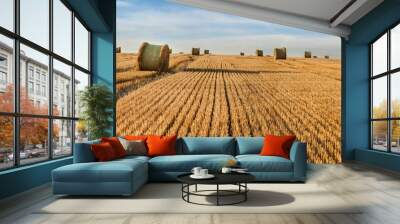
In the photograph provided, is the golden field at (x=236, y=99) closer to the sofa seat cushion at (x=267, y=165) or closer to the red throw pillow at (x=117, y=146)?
the red throw pillow at (x=117, y=146)

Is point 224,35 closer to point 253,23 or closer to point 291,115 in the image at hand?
point 253,23

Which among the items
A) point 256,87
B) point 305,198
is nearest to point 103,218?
point 305,198

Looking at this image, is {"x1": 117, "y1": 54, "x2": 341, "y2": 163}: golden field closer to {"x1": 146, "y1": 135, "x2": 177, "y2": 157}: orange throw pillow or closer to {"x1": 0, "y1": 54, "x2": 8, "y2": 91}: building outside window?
{"x1": 146, "y1": 135, "x2": 177, "y2": 157}: orange throw pillow

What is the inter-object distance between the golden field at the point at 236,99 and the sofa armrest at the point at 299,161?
323 centimetres

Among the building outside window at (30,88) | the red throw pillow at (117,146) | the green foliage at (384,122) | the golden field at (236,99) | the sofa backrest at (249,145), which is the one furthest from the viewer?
the golden field at (236,99)

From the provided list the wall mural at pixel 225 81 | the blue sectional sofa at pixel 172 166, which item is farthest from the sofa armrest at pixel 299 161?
the wall mural at pixel 225 81

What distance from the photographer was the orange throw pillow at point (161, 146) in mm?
6895

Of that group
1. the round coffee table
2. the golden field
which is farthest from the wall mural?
the round coffee table

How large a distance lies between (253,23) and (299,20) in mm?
1204

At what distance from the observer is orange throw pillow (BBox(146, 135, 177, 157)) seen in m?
6.89

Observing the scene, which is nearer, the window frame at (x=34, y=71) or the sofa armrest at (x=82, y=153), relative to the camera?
the window frame at (x=34, y=71)

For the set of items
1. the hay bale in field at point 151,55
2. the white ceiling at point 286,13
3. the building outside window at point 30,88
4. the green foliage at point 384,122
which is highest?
the white ceiling at point 286,13

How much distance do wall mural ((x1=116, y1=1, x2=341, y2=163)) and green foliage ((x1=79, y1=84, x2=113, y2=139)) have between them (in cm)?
136

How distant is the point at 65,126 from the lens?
7113 mm
